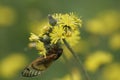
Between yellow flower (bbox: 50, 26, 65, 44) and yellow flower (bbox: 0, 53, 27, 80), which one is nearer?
yellow flower (bbox: 50, 26, 65, 44)

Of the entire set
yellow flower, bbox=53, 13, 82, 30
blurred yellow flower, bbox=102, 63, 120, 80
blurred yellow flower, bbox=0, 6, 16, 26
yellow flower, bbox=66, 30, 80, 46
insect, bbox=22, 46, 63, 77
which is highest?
blurred yellow flower, bbox=0, 6, 16, 26

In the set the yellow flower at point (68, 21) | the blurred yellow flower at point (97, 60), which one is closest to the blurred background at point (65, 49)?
the blurred yellow flower at point (97, 60)

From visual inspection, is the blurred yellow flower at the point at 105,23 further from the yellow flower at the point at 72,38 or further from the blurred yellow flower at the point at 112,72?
the yellow flower at the point at 72,38

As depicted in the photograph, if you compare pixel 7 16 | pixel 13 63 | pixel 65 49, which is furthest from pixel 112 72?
pixel 7 16

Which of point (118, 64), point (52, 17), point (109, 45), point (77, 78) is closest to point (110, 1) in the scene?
point (109, 45)

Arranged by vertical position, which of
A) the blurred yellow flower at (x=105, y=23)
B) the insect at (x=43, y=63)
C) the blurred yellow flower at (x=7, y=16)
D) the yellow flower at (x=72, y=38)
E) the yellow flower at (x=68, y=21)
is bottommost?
the insect at (x=43, y=63)

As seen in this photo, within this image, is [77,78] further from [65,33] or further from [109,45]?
[109,45]

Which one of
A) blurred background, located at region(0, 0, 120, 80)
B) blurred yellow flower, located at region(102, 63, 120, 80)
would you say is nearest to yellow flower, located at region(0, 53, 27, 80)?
blurred background, located at region(0, 0, 120, 80)

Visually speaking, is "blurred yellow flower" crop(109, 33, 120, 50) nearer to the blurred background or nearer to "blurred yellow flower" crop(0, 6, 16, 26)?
the blurred background
